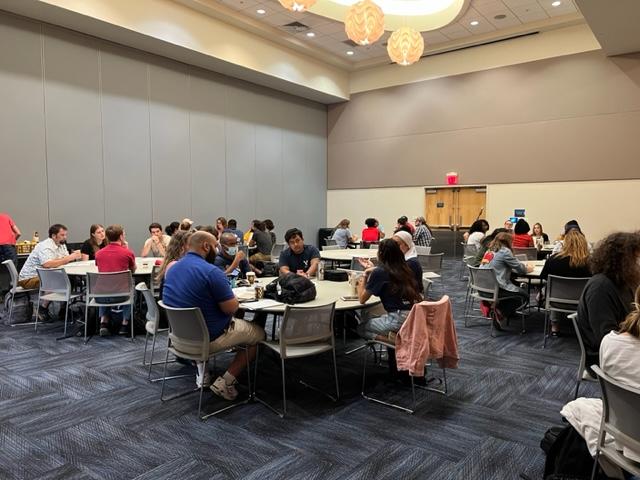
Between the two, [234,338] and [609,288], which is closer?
[609,288]

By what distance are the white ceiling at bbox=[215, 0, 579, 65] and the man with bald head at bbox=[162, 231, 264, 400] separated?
25.2ft

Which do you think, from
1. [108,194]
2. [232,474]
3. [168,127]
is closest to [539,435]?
[232,474]

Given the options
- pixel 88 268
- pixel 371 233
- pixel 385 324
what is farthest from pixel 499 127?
pixel 88 268

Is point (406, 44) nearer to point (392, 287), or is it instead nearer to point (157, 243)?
point (157, 243)

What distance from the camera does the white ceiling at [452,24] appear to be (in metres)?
9.73

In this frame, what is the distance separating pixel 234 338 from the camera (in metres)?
3.60

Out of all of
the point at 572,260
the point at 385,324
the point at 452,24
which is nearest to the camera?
the point at 385,324

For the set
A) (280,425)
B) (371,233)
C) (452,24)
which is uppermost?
(452,24)

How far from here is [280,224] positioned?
43.7ft

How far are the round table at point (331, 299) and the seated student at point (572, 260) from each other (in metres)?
2.26

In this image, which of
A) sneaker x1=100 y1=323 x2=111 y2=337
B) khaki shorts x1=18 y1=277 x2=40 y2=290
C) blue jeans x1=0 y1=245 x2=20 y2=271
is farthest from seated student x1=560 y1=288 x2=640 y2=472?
blue jeans x1=0 y1=245 x2=20 y2=271

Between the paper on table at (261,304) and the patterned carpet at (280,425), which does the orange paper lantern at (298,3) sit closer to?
the paper on table at (261,304)

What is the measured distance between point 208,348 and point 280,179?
1019 centimetres

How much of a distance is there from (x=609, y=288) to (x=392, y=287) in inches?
56.1
